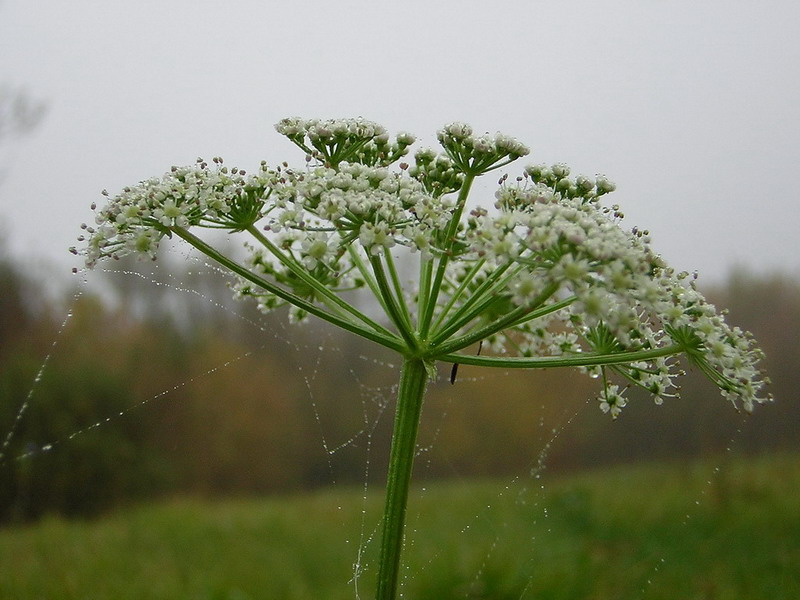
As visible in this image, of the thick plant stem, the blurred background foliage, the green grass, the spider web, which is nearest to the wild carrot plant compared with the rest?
the thick plant stem

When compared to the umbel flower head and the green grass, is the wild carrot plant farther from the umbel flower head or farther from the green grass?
the green grass

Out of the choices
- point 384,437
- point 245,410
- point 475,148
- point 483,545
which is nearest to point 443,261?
point 475,148

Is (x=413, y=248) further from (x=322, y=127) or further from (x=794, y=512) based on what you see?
(x=794, y=512)

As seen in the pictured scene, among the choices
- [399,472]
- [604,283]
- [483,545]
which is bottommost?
[483,545]

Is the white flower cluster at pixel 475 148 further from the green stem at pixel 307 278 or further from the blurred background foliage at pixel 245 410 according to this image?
the blurred background foliage at pixel 245 410

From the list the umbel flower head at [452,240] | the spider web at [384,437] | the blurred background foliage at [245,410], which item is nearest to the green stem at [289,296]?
the umbel flower head at [452,240]

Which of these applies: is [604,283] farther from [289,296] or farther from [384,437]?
[384,437]
